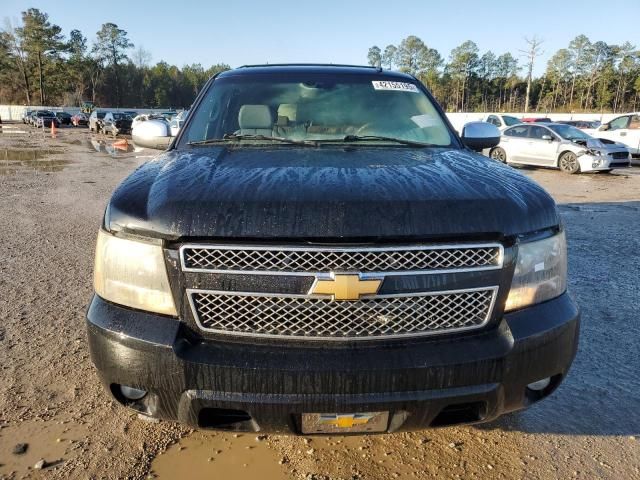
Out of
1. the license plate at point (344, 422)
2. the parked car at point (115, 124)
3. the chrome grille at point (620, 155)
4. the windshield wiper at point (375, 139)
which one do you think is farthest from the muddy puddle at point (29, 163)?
the chrome grille at point (620, 155)

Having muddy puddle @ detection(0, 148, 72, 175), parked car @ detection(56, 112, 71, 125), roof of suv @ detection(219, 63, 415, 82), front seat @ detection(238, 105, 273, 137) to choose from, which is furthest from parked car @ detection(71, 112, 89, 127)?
front seat @ detection(238, 105, 273, 137)

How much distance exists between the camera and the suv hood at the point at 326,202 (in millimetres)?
1777

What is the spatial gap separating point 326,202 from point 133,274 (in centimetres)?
78

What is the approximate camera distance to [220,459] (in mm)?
2293

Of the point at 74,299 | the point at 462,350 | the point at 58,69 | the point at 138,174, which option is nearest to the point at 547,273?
the point at 462,350

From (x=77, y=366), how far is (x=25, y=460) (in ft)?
2.92

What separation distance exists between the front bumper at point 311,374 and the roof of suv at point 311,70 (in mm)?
2249

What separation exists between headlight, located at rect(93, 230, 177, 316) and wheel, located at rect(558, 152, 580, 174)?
15.4 metres

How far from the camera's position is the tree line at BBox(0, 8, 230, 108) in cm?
7669

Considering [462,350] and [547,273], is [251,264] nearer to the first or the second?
[462,350]

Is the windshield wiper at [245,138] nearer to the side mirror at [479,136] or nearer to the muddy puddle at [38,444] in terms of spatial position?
the side mirror at [479,136]

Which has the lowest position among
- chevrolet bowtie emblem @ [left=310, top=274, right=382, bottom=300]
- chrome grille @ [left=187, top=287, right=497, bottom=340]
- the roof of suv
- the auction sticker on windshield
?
chrome grille @ [left=187, top=287, right=497, bottom=340]

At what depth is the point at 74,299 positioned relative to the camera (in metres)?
4.16

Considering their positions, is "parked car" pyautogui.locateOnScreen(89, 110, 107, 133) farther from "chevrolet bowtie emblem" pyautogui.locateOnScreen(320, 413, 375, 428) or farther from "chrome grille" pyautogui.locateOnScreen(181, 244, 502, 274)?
"chevrolet bowtie emblem" pyautogui.locateOnScreen(320, 413, 375, 428)
